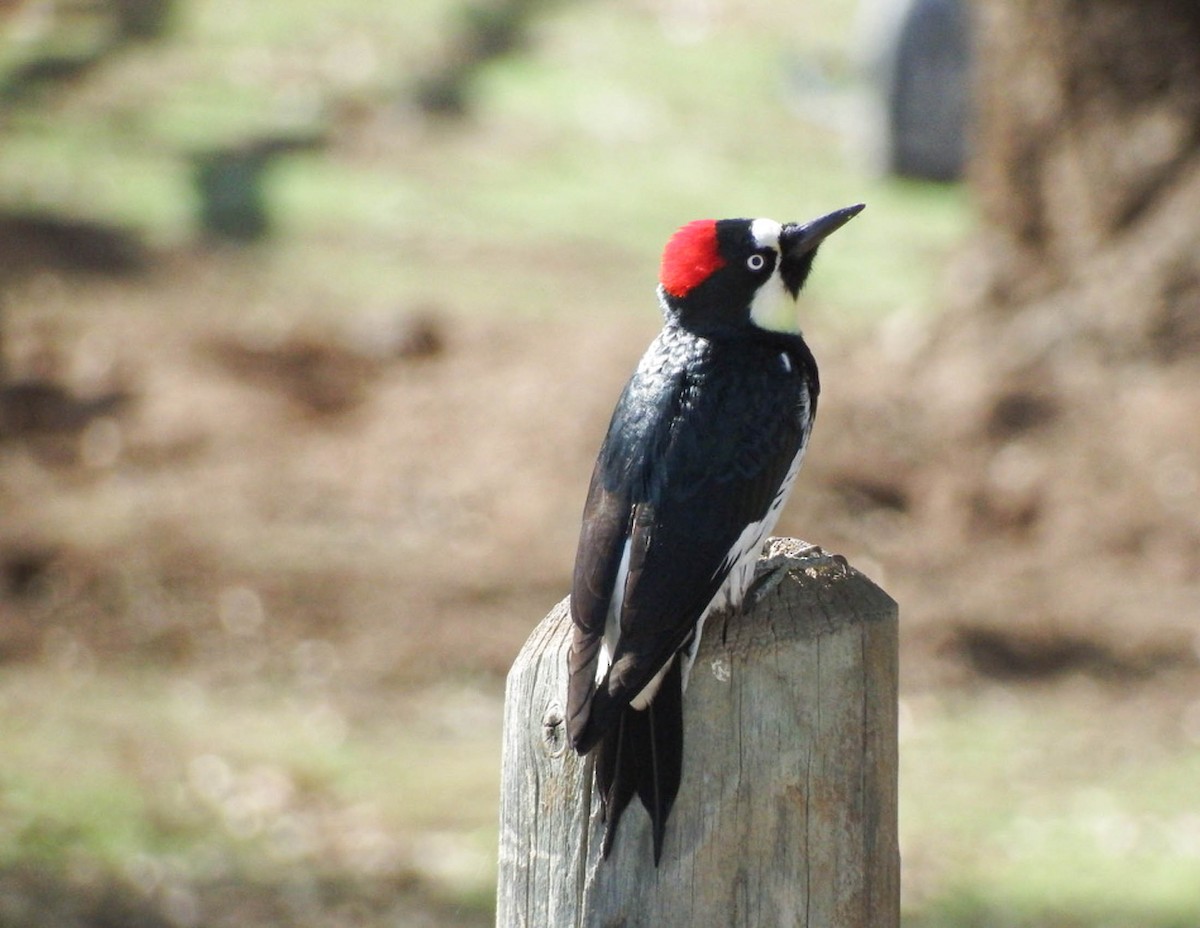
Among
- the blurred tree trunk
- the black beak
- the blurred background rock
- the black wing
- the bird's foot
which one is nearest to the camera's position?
the black wing

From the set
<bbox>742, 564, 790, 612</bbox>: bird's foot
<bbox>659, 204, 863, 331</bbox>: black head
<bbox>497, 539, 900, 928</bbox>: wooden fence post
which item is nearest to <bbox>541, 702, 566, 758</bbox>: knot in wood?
<bbox>497, 539, 900, 928</bbox>: wooden fence post

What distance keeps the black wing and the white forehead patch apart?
0.18 metres

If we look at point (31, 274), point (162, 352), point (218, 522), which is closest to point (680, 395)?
point (218, 522)

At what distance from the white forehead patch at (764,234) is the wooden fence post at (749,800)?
1.11m

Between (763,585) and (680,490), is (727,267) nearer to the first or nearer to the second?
(680,490)

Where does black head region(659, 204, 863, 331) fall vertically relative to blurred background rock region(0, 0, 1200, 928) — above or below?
below

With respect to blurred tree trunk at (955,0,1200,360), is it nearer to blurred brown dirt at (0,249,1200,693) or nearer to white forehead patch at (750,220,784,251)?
blurred brown dirt at (0,249,1200,693)

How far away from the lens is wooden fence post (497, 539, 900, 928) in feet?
7.54

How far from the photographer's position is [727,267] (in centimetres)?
338

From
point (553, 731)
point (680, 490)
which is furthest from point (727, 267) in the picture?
point (553, 731)

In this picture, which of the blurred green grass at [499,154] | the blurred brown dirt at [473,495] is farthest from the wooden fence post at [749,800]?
the blurred green grass at [499,154]

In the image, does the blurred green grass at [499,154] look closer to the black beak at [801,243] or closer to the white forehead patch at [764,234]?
the black beak at [801,243]

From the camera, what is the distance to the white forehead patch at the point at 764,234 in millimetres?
3393

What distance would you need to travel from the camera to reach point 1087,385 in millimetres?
7676
